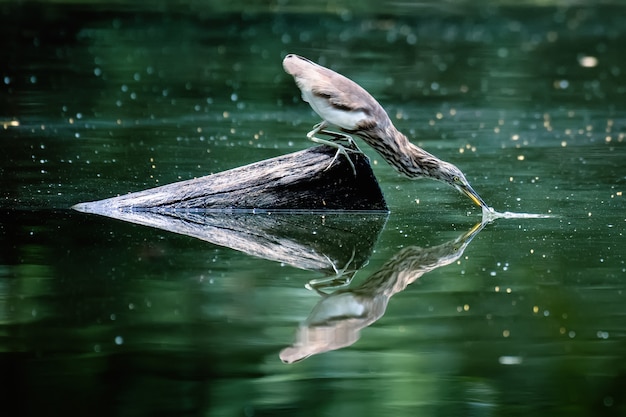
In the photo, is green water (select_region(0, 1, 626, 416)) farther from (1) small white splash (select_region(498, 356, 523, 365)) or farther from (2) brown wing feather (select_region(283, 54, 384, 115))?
(2) brown wing feather (select_region(283, 54, 384, 115))

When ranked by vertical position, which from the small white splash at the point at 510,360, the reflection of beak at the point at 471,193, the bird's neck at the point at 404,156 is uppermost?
the bird's neck at the point at 404,156

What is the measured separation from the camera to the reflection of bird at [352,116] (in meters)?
8.08

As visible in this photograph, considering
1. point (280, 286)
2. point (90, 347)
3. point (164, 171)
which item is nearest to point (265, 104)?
point (164, 171)

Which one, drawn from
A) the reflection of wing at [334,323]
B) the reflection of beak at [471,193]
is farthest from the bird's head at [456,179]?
the reflection of wing at [334,323]

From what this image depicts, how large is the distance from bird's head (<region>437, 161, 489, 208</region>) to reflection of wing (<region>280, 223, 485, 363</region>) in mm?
723

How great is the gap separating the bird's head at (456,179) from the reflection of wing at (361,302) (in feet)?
2.37

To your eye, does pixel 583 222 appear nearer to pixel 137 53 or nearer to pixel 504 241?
pixel 504 241

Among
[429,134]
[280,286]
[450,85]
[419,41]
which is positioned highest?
[419,41]

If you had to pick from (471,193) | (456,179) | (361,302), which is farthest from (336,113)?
(361,302)

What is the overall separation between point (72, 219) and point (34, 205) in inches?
20.1

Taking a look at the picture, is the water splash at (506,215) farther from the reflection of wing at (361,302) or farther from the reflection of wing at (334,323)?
the reflection of wing at (334,323)

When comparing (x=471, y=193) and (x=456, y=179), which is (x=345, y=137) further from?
(x=471, y=193)

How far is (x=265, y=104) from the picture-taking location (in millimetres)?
13758

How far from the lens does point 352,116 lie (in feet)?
26.6
